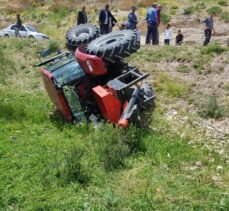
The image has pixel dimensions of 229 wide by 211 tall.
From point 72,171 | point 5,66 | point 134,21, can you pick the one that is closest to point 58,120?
point 72,171

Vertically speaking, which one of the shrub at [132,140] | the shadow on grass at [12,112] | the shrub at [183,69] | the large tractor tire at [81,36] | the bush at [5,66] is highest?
the large tractor tire at [81,36]

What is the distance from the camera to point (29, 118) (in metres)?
9.98

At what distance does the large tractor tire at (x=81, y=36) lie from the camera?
11.4 meters

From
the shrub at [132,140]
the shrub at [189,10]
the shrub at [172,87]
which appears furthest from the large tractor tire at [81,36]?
the shrub at [189,10]

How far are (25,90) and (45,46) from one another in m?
3.44

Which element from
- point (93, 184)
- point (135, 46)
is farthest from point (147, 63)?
point (93, 184)

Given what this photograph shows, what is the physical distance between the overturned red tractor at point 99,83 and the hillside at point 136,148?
0.38 m

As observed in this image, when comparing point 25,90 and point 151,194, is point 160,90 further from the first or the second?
point 151,194

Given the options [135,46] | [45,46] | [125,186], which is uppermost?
[135,46]

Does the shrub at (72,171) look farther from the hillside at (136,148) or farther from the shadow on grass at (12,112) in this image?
the shadow on grass at (12,112)

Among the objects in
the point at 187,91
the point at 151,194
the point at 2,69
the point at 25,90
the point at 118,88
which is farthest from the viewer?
the point at 2,69

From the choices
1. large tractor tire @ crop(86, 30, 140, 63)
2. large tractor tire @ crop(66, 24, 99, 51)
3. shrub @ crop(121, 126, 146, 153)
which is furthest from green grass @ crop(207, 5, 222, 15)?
shrub @ crop(121, 126, 146, 153)

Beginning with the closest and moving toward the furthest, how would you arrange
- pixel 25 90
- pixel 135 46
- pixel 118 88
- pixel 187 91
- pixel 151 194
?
pixel 151 194, pixel 118 88, pixel 135 46, pixel 187 91, pixel 25 90

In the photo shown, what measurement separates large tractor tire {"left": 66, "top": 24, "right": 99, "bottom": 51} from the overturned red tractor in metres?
1.22
